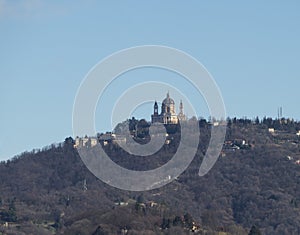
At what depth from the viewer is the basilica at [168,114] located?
539ft

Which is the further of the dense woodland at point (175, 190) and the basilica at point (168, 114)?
the basilica at point (168, 114)

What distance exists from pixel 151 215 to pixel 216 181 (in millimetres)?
47540

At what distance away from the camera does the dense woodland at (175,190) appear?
4370 inches

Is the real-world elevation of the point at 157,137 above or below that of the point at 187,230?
above

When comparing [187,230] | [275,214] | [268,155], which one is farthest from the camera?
[268,155]

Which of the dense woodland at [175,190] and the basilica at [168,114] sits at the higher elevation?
the basilica at [168,114]

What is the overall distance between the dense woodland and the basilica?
6.75 feet

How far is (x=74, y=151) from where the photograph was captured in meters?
162

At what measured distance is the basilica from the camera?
164250mm

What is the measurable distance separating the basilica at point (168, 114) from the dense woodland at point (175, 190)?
206 cm

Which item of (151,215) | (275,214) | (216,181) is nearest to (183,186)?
(216,181)

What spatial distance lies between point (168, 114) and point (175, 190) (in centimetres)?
2492

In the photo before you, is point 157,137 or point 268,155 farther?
point 157,137

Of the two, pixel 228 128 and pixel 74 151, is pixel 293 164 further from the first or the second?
pixel 74 151
